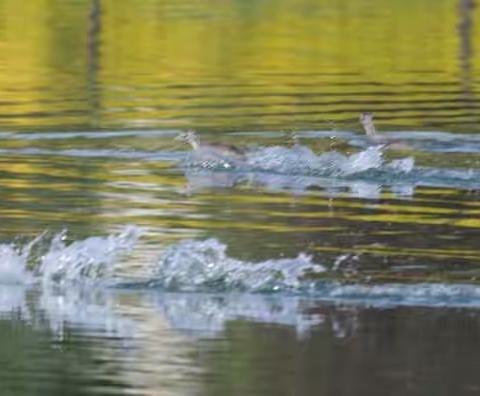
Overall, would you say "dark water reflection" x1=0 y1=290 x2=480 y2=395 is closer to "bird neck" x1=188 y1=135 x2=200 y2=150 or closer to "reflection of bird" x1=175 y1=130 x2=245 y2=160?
"reflection of bird" x1=175 y1=130 x2=245 y2=160

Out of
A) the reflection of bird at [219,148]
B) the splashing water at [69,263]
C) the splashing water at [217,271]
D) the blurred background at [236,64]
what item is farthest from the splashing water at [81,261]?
the blurred background at [236,64]

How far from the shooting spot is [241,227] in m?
16.5

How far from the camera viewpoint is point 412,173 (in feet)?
64.8

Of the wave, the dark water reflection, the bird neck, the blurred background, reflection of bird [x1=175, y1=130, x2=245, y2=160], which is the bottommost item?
the dark water reflection

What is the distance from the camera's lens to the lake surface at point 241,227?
11.6 meters

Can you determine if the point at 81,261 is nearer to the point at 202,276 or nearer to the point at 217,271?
the point at 202,276

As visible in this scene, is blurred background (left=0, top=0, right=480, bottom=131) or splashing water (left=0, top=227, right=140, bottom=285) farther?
blurred background (left=0, top=0, right=480, bottom=131)

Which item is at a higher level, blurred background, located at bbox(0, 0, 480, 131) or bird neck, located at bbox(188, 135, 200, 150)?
blurred background, located at bbox(0, 0, 480, 131)

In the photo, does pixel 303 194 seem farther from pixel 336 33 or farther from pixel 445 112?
pixel 336 33

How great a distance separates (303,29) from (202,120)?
690 inches

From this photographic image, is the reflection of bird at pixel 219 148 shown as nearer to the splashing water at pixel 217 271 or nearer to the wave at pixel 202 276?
the wave at pixel 202 276

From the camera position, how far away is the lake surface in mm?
11594

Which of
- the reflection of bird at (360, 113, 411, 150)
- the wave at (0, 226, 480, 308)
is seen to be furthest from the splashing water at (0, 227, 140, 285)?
the reflection of bird at (360, 113, 411, 150)

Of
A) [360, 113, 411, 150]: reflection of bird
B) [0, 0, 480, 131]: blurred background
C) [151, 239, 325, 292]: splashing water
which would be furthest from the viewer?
[0, 0, 480, 131]: blurred background
